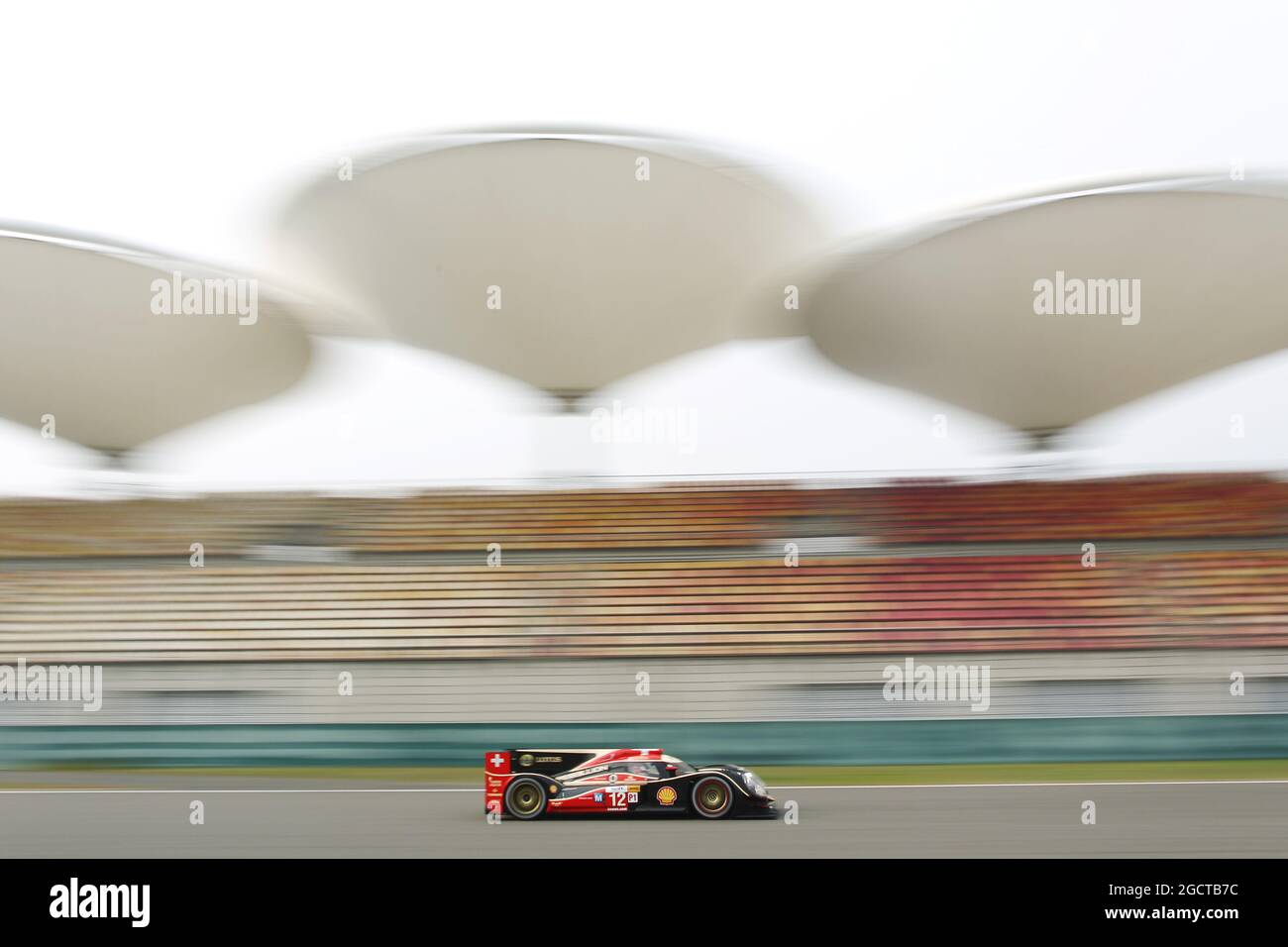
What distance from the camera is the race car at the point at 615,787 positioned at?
7062mm

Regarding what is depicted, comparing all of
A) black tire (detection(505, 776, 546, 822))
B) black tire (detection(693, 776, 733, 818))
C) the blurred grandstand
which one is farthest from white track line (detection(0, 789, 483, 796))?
black tire (detection(693, 776, 733, 818))

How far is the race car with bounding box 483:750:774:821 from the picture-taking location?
23.2 ft

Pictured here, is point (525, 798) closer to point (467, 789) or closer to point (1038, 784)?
point (467, 789)

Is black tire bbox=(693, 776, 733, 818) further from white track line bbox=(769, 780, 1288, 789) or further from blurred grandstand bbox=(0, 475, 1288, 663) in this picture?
blurred grandstand bbox=(0, 475, 1288, 663)

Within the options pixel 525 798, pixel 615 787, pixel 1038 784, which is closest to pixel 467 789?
pixel 525 798

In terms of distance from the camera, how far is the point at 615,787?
7090mm

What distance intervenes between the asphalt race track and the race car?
0.11 metres

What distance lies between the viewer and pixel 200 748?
10.0 metres

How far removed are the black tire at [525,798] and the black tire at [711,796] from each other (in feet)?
3.22

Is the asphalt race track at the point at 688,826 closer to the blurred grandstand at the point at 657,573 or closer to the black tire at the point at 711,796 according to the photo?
the black tire at the point at 711,796

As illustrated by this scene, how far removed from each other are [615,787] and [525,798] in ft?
1.95

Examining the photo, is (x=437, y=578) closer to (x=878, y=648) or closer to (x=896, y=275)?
(x=878, y=648)

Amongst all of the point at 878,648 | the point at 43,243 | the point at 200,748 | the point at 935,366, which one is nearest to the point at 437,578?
the point at 200,748

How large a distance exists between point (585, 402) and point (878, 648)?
7.80 metres
